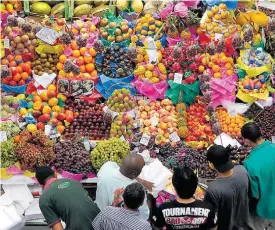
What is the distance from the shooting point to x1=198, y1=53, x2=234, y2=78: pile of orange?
6345 millimetres

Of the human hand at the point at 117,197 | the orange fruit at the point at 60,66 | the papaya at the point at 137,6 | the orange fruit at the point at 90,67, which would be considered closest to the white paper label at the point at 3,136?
the orange fruit at the point at 60,66

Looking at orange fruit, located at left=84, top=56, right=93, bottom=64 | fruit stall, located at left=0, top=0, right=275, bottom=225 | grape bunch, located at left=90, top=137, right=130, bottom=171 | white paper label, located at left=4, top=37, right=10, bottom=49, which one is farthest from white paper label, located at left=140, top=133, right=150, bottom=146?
white paper label, located at left=4, top=37, right=10, bottom=49

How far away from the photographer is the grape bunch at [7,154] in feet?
17.5

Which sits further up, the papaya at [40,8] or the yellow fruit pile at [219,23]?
the yellow fruit pile at [219,23]

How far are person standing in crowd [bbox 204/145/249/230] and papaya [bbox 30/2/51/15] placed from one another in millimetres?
4100

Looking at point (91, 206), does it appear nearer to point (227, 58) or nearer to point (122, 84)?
point (122, 84)

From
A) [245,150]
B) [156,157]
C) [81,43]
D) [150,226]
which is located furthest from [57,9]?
[150,226]

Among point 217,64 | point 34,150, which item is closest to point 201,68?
point 217,64

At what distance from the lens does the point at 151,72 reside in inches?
252

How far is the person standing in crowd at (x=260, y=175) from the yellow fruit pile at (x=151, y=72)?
2.20 metres

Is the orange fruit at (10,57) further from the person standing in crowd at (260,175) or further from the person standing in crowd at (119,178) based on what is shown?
the person standing in crowd at (260,175)

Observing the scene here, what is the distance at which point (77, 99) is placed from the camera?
625 cm

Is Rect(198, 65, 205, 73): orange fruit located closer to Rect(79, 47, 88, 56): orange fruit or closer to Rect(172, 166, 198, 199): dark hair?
Rect(79, 47, 88, 56): orange fruit

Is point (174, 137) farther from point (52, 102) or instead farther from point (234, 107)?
point (52, 102)
